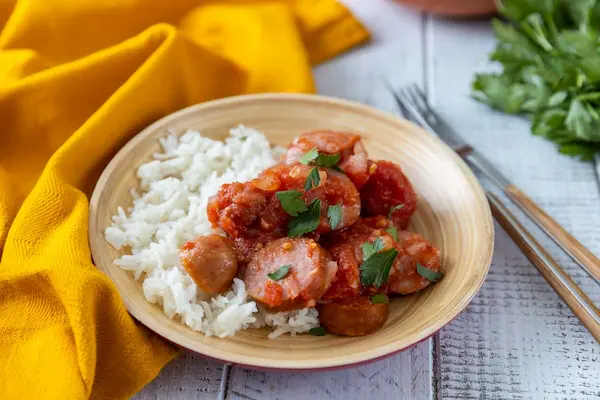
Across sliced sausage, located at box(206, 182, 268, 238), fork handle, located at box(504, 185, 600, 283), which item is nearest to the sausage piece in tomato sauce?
sliced sausage, located at box(206, 182, 268, 238)

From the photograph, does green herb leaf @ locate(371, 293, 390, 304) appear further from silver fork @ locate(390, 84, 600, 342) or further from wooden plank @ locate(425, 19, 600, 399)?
silver fork @ locate(390, 84, 600, 342)

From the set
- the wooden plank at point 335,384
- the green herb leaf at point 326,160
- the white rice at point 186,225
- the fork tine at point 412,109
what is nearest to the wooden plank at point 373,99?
the wooden plank at point 335,384

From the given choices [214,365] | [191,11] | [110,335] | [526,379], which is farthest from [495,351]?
[191,11]

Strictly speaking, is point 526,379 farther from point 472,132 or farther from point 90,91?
point 90,91

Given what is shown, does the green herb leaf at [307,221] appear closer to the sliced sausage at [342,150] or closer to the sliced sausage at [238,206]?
the sliced sausage at [238,206]

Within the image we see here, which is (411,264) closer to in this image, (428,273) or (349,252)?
(428,273)

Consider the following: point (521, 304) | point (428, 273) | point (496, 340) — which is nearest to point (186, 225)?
point (428, 273)

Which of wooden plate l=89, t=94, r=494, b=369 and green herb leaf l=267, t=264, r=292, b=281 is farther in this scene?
green herb leaf l=267, t=264, r=292, b=281
